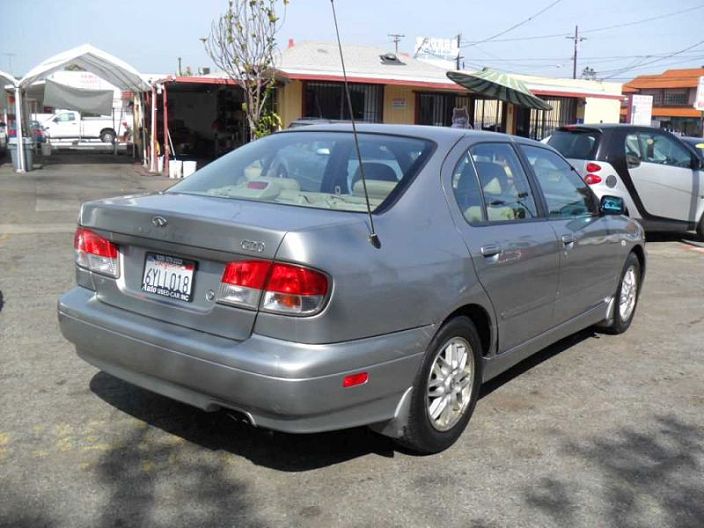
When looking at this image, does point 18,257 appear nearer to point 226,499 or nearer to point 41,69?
point 226,499

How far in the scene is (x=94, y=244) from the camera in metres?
3.77

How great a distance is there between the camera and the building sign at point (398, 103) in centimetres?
2175

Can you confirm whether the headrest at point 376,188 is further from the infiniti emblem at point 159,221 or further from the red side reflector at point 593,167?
the red side reflector at point 593,167

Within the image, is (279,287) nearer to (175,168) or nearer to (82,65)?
(175,168)

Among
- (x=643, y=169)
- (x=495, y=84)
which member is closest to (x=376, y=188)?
(x=643, y=169)

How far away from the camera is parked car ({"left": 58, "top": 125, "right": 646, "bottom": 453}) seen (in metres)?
3.07

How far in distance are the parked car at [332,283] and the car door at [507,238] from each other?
1cm

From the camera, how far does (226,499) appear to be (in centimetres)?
325

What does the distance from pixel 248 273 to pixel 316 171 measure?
1158 mm

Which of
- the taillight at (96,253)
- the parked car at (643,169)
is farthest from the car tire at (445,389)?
the parked car at (643,169)

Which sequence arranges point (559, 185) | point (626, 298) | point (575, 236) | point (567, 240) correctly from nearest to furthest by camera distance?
point (567, 240) < point (575, 236) < point (559, 185) < point (626, 298)

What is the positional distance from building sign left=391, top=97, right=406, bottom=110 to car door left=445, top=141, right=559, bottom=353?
57.7ft

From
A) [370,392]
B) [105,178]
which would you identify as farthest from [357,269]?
[105,178]

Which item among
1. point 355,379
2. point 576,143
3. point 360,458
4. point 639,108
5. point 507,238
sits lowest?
point 360,458
